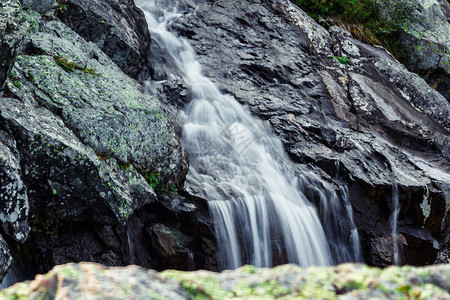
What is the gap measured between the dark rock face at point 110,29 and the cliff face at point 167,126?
2 cm

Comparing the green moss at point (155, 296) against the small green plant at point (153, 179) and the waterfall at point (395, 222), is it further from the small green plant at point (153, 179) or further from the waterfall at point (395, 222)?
the waterfall at point (395, 222)

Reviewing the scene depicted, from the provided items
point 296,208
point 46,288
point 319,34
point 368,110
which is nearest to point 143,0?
point 319,34

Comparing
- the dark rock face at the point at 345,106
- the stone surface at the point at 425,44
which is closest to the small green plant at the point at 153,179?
the dark rock face at the point at 345,106

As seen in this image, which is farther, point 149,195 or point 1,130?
point 149,195

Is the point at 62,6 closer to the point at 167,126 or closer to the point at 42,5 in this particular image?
the point at 42,5

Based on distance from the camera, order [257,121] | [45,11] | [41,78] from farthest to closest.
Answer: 1. [257,121]
2. [45,11]
3. [41,78]

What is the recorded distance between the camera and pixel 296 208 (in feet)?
23.4

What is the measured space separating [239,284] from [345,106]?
338 inches

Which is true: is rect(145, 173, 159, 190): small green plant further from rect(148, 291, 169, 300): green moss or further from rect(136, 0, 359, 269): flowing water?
rect(148, 291, 169, 300): green moss

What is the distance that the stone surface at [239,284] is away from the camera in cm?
186

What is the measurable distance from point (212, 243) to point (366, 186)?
3.50 m

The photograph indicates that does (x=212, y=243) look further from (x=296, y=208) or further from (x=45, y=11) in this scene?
(x=45, y=11)

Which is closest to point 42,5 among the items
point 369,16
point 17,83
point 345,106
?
point 17,83

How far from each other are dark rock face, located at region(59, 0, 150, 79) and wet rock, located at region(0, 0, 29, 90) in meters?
3.11
